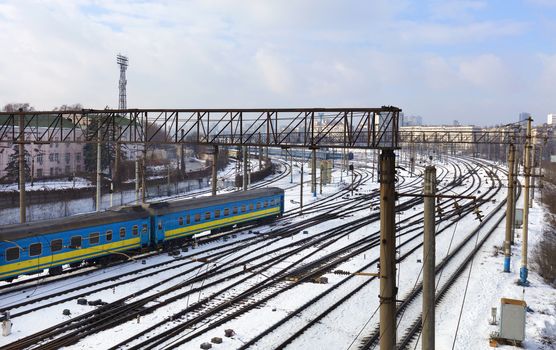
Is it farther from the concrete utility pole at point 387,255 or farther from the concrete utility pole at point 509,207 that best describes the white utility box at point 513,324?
the concrete utility pole at point 509,207

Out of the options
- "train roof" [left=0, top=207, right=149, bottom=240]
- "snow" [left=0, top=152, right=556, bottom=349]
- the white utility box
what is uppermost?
"train roof" [left=0, top=207, right=149, bottom=240]

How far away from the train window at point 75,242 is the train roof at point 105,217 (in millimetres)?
445

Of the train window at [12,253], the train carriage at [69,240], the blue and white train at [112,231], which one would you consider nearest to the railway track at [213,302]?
the blue and white train at [112,231]

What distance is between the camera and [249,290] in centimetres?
1948

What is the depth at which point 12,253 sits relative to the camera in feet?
62.0

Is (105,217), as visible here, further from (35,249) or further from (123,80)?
(123,80)

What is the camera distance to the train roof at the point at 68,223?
19.2 m

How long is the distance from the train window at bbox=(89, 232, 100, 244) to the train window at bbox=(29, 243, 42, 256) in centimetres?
246

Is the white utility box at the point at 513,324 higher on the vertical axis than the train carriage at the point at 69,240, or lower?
lower

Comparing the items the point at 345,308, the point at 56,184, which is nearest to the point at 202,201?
the point at 345,308

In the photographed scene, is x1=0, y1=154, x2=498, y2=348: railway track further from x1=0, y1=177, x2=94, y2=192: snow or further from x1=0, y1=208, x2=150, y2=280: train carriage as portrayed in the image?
x1=0, y1=177, x2=94, y2=192: snow

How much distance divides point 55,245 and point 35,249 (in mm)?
875

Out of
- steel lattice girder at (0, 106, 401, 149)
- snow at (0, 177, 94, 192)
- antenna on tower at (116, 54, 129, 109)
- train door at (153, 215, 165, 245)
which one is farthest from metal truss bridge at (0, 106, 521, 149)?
antenna on tower at (116, 54, 129, 109)

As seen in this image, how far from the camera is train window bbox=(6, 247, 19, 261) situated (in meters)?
18.8
